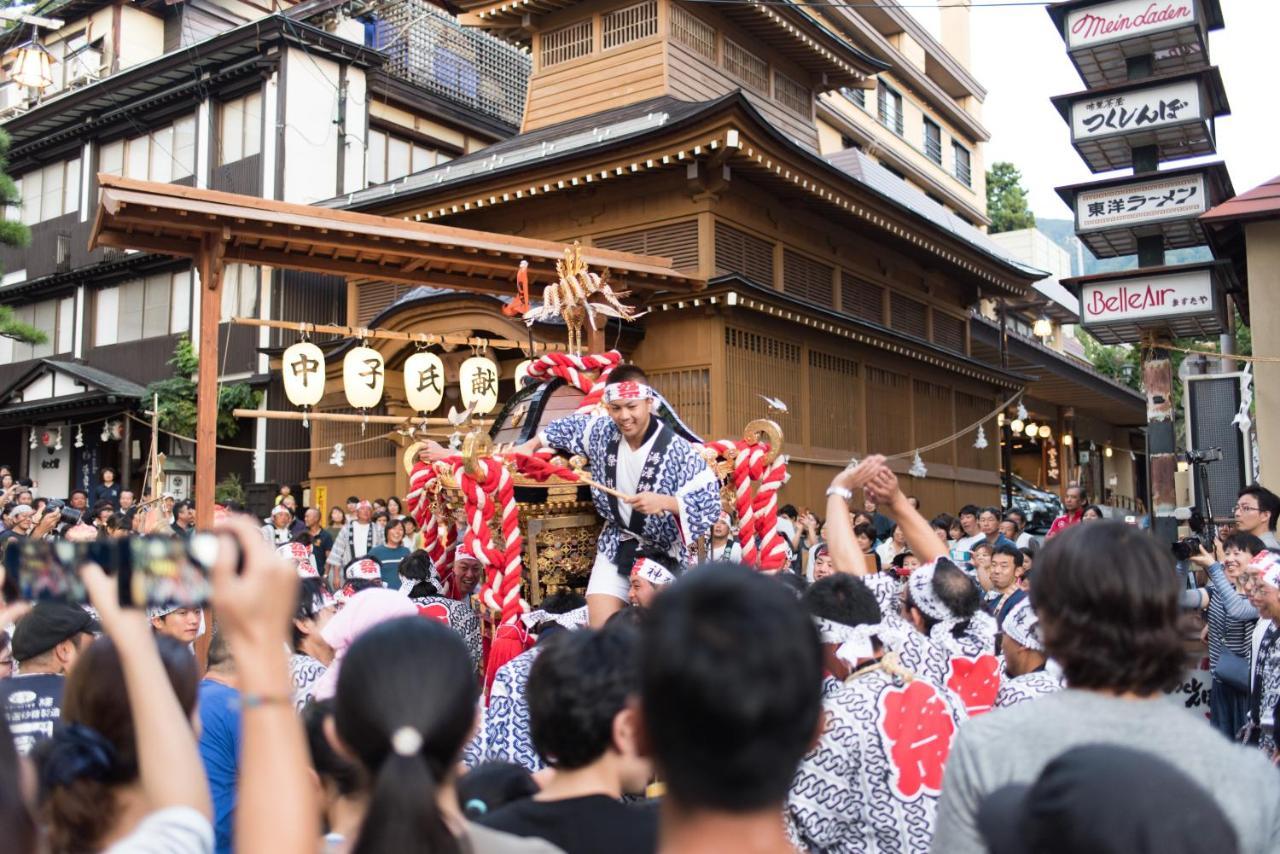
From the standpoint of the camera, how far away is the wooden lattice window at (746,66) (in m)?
18.3

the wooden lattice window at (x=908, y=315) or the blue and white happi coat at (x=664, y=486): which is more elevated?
the wooden lattice window at (x=908, y=315)

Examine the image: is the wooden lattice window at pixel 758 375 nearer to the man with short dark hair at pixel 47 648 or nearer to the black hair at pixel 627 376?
the black hair at pixel 627 376

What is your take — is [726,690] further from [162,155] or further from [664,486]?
[162,155]

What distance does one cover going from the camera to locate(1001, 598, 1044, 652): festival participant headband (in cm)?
390

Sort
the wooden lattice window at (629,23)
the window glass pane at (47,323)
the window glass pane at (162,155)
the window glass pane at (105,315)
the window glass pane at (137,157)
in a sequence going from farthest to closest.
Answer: the window glass pane at (47,323), the window glass pane at (105,315), the window glass pane at (137,157), the window glass pane at (162,155), the wooden lattice window at (629,23)

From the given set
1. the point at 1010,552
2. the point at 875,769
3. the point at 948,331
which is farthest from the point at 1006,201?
the point at 875,769

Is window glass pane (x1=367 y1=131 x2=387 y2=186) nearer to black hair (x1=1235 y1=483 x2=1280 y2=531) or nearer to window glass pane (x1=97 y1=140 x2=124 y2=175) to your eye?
window glass pane (x1=97 y1=140 x2=124 y2=175)

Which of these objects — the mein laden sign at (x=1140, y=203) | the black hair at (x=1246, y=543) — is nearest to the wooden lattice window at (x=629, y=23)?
the mein laden sign at (x=1140, y=203)

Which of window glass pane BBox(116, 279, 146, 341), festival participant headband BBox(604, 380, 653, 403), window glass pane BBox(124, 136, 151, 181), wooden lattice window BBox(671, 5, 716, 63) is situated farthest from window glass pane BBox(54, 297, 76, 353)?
festival participant headband BBox(604, 380, 653, 403)

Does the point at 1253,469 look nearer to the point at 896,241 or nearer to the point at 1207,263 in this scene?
the point at 1207,263

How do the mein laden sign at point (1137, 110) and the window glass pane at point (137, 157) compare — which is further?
the window glass pane at point (137, 157)

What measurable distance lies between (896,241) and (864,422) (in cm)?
367

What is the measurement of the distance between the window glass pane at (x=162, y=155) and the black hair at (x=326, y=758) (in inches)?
878

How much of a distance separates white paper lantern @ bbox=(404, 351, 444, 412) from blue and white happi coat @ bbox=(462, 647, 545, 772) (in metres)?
9.60
